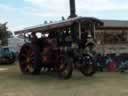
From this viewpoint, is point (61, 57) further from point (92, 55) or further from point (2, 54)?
point (2, 54)

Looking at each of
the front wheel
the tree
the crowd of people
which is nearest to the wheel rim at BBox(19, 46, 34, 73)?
the front wheel

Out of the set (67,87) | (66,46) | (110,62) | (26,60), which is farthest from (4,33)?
(67,87)

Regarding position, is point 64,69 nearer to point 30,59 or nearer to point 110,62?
point 30,59

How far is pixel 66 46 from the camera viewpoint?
1958 cm

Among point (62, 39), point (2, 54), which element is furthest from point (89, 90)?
point (2, 54)

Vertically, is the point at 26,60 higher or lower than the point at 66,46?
lower

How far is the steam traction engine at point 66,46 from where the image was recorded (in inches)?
748

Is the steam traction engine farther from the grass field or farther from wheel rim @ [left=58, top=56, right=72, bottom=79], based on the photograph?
the grass field

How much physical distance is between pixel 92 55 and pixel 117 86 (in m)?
3.84

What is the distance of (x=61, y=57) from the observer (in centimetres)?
1964

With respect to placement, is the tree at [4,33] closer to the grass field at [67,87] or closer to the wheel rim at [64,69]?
the wheel rim at [64,69]

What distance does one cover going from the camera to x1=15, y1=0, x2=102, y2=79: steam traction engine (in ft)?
62.3

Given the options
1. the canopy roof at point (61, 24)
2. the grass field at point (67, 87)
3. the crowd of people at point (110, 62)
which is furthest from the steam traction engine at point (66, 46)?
the crowd of people at point (110, 62)

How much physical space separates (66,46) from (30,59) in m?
3.32
